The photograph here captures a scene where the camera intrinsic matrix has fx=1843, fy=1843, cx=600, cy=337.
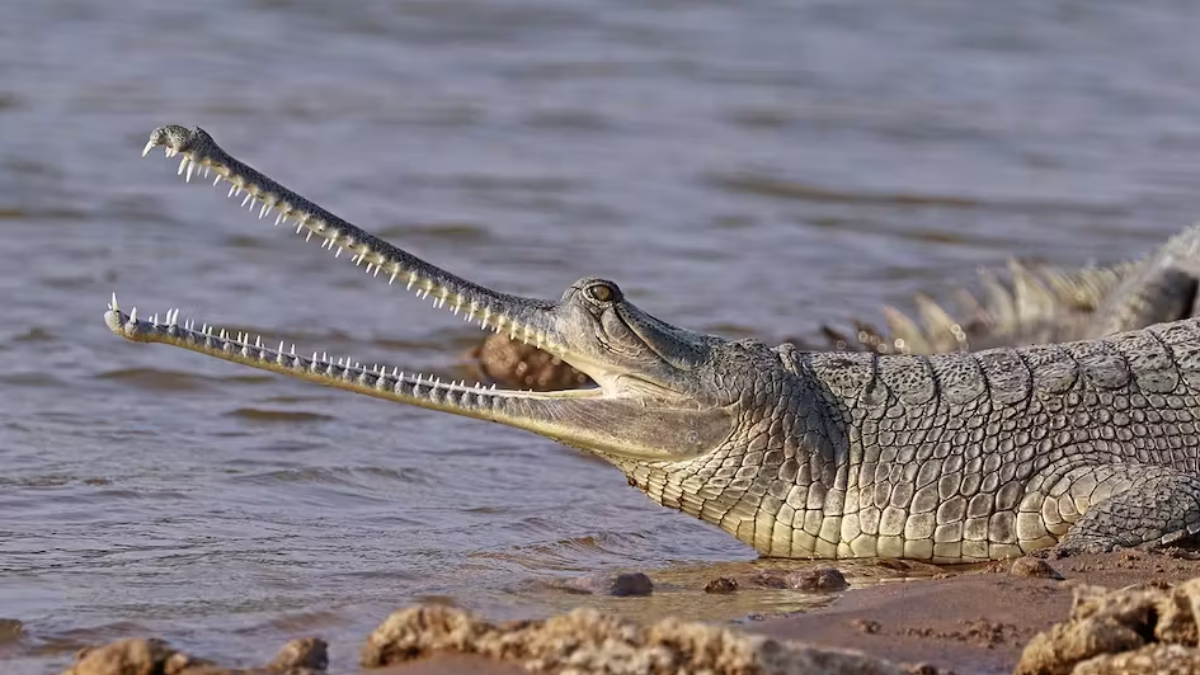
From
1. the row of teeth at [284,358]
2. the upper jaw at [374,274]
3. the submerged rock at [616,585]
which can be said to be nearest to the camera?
the submerged rock at [616,585]

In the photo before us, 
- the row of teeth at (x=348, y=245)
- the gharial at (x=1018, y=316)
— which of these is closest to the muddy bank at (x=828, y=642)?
the row of teeth at (x=348, y=245)

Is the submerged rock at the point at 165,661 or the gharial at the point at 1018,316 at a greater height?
the gharial at the point at 1018,316

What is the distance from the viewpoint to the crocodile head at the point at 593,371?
4.86m

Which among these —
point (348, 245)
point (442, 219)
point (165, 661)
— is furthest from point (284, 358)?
point (442, 219)

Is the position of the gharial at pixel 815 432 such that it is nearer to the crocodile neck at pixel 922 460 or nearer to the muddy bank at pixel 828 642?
the crocodile neck at pixel 922 460

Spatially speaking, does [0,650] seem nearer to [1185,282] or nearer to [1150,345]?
[1150,345]

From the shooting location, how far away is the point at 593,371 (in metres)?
5.08

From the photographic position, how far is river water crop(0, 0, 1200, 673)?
5.04 m

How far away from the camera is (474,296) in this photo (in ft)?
16.3

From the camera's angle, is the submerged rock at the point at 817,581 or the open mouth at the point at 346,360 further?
the open mouth at the point at 346,360

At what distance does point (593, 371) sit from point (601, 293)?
223 mm

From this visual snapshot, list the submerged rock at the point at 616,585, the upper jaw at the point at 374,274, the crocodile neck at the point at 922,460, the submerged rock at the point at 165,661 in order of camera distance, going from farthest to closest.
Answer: the crocodile neck at the point at 922,460 → the upper jaw at the point at 374,274 → the submerged rock at the point at 616,585 → the submerged rock at the point at 165,661

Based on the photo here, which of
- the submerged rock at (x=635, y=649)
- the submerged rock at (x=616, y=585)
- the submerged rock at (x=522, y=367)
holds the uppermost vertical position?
the submerged rock at (x=522, y=367)

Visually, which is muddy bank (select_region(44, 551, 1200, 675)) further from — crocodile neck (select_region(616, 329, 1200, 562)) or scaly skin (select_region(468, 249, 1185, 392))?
scaly skin (select_region(468, 249, 1185, 392))
